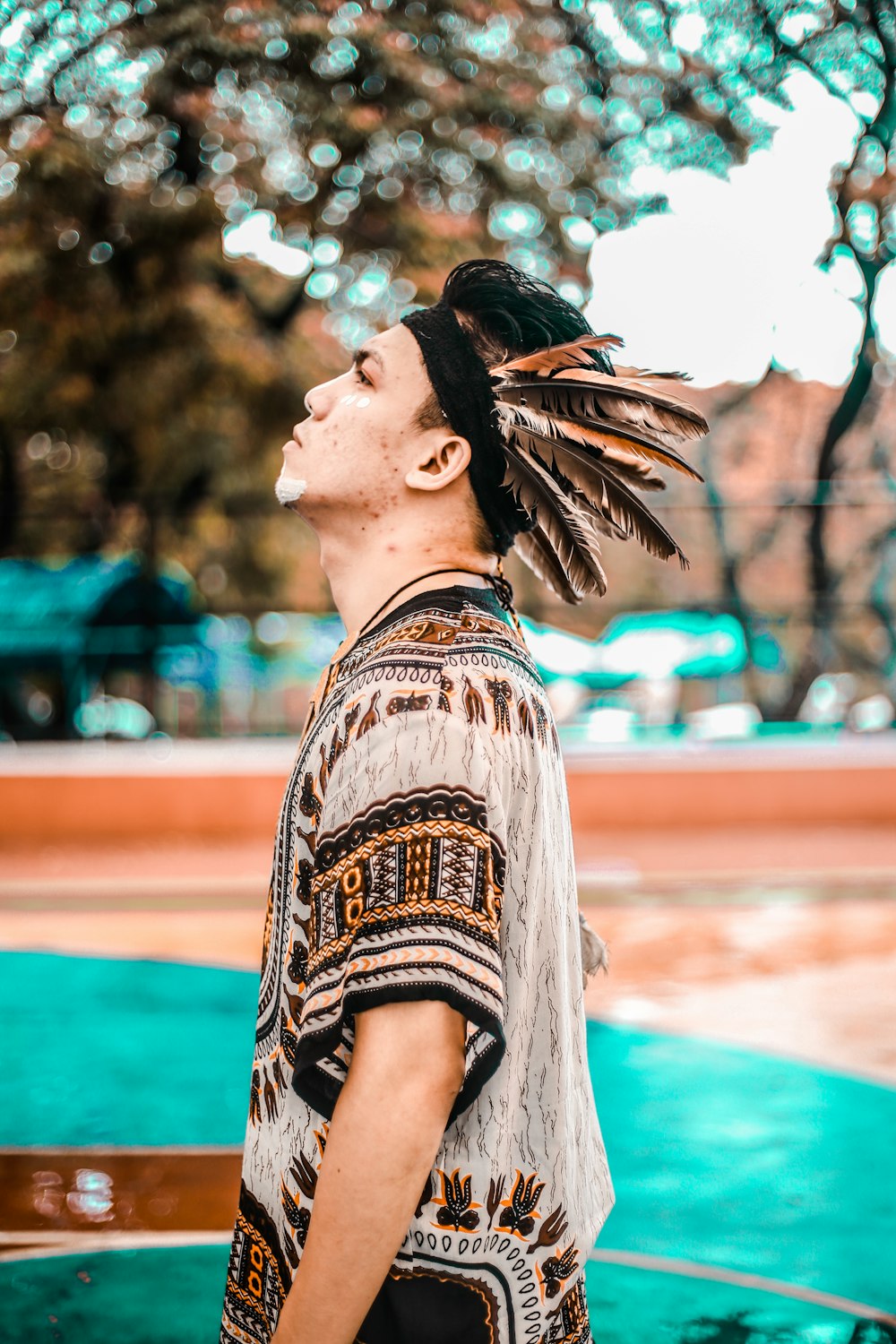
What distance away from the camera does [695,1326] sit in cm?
274

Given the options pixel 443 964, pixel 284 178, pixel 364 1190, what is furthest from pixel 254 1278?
pixel 284 178

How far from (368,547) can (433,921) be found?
1.29 ft

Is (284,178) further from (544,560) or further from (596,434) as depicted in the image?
(596,434)

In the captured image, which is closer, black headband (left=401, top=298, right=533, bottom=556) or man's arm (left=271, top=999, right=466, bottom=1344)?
man's arm (left=271, top=999, right=466, bottom=1344)

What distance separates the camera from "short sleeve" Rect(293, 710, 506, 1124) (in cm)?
108

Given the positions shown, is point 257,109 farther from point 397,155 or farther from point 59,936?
point 59,936

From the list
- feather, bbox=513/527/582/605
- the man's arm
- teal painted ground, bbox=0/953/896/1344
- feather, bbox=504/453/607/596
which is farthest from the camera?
teal painted ground, bbox=0/953/896/1344

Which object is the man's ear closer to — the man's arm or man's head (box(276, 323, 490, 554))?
man's head (box(276, 323, 490, 554))

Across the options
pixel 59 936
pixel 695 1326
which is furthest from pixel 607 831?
pixel 695 1326

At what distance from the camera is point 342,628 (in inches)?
346

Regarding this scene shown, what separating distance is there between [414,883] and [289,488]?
43 centimetres

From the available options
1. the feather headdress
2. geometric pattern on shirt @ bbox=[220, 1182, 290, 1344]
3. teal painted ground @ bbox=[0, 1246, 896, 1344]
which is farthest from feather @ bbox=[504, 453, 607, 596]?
teal painted ground @ bbox=[0, 1246, 896, 1344]

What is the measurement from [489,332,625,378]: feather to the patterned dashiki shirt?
211 millimetres

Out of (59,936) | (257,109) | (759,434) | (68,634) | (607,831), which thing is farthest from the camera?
(759,434)
